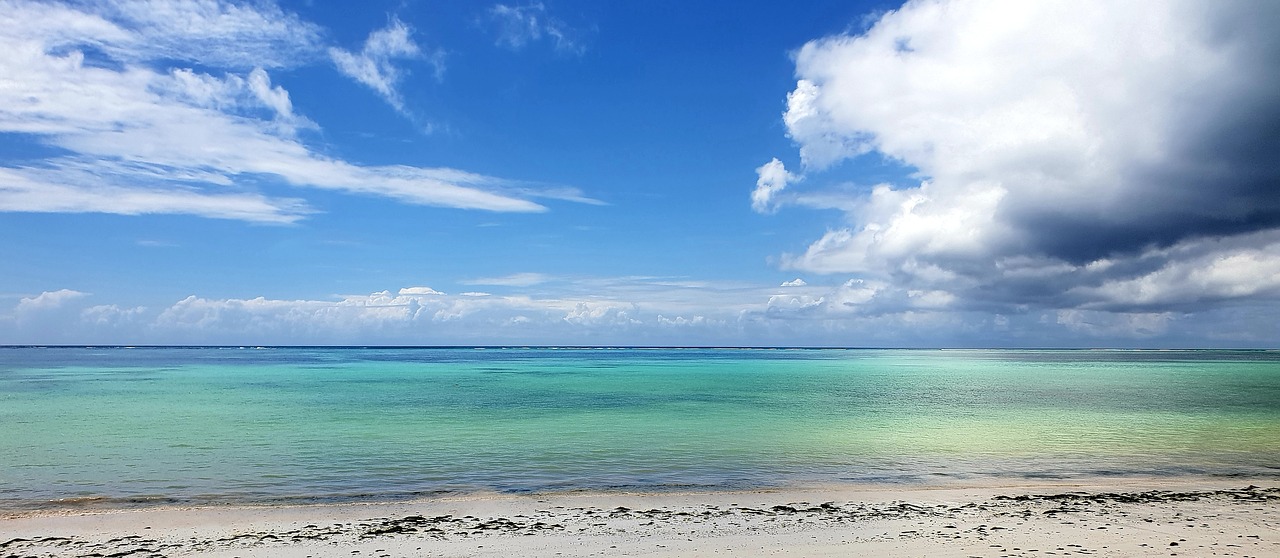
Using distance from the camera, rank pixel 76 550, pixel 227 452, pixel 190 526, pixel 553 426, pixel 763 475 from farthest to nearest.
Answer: pixel 553 426
pixel 227 452
pixel 763 475
pixel 190 526
pixel 76 550

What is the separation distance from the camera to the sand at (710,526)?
11.0 m

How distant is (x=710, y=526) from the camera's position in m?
12.4

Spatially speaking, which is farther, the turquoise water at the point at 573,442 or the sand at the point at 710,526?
the turquoise water at the point at 573,442

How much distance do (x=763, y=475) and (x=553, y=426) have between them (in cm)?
1268

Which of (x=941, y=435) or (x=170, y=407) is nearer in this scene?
(x=941, y=435)

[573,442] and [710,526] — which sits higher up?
[710,526]

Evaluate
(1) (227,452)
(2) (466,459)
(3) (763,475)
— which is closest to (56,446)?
(1) (227,452)

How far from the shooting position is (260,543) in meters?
11.5

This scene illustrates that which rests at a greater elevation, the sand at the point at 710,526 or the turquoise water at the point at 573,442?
the sand at the point at 710,526

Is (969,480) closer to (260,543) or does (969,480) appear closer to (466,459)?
(466,459)

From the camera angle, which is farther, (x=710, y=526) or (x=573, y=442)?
(x=573, y=442)

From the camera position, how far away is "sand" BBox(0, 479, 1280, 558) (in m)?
11.0

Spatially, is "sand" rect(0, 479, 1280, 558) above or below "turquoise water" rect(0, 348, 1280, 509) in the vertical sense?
above

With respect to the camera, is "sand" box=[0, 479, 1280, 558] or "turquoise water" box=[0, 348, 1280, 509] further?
"turquoise water" box=[0, 348, 1280, 509]
